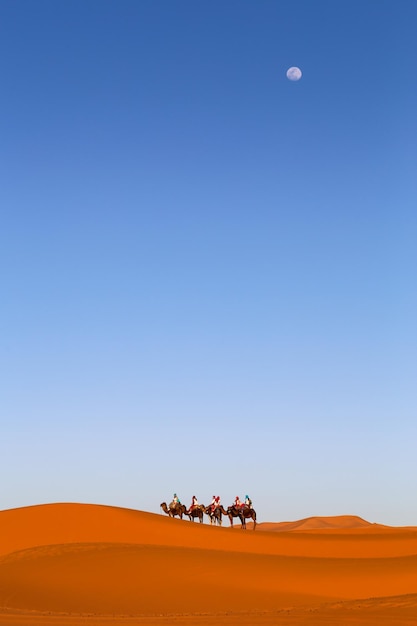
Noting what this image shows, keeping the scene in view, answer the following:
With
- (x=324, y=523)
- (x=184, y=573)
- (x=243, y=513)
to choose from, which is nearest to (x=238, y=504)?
(x=243, y=513)

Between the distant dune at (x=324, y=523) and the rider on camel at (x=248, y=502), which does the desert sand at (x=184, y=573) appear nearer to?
the rider on camel at (x=248, y=502)

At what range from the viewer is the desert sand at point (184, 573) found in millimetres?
17922

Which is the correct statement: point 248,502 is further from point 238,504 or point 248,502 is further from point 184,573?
point 184,573

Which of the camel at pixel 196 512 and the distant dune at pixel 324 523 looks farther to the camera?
the distant dune at pixel 324 523

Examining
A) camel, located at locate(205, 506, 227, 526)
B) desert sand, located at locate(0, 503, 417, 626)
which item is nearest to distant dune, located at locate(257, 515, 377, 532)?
camel, located at locate(205, 506, 227, 526)

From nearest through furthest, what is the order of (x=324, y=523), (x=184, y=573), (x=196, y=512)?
(x=184, y=573), (x=196, y=512), (x=324, y=523)

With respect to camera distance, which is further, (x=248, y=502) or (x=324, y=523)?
(x=324, y=523)

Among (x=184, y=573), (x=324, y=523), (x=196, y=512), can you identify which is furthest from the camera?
(x=324, y=523)

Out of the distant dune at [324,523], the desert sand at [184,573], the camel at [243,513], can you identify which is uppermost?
the distant dune at [324,523]

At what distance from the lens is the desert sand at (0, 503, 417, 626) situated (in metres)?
17.9

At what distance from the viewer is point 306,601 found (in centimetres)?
2080

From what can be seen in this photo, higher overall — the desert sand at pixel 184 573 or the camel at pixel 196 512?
the camel at pixel 196 512

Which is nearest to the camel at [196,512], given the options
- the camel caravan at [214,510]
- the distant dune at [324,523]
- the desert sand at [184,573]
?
the camel caravan at [214,510]

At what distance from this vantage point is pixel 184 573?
84.2 feet
